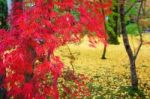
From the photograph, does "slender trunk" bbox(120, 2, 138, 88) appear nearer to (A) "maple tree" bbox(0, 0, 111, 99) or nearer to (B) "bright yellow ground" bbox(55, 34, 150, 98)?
(B) "bright yellow ground" bbox(55, 34, 150, 98)

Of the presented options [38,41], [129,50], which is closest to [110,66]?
[129,50]

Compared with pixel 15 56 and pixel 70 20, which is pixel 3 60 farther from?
pixel 70 20

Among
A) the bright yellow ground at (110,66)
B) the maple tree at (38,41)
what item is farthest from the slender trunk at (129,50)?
the maple tree at (38,41)

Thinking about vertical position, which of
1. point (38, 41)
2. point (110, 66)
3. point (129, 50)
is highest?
point (38, 41)

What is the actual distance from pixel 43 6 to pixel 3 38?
3.52ft

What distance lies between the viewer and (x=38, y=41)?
7.69 m

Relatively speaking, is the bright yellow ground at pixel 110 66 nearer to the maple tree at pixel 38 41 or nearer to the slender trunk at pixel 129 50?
the slender trunk at pixel 129 50

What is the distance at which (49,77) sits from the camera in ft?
27.7

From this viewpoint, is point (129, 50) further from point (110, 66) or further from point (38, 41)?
point (38, 41)

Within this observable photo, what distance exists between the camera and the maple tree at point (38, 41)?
7391mm

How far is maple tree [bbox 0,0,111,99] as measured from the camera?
24.2 ft

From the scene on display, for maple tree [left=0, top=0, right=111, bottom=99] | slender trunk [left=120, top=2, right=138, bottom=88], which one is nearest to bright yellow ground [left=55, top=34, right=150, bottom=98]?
slender trunk [left=120, top=2, right=138, bottom=88]

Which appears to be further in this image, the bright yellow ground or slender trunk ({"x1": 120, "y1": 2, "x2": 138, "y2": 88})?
the bright yellow ground

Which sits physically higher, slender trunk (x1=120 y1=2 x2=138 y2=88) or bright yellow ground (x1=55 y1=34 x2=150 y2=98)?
slender trunk (x1=120 y1=2 x2=138 y2=88)
